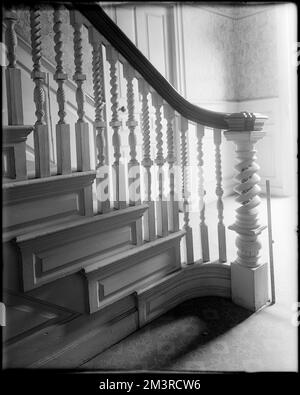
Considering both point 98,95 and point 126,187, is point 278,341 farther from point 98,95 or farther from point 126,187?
point 98,95

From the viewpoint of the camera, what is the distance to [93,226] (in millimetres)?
1485

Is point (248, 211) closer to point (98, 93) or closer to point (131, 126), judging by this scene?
point (131, 126)

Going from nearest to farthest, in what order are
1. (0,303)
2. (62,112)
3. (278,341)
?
(0,303) → (62,112) → (278,341)

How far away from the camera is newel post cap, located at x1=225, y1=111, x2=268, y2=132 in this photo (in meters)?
1.79

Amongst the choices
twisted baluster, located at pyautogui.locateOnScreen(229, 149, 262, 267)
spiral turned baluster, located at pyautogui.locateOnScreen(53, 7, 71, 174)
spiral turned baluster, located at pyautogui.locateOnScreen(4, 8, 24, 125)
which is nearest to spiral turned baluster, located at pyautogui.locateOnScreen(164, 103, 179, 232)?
twisted baluster, located at pyautogui.locateOnScreen(229, 149, 262, 267)

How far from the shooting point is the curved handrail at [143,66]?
1463 mm

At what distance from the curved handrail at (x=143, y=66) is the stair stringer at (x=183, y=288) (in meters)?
0.80

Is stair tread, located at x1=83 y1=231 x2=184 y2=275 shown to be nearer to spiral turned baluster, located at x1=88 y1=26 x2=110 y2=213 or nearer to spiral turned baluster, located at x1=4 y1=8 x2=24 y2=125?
spiral turned baluster, located at x1=88 y1=26 x2=110 y2=213

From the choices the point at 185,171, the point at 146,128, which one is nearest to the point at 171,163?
the point at 185,171

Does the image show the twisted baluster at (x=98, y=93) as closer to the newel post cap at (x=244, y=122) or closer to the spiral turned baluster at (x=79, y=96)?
the spiral turned baluster at (x=79, y=96)

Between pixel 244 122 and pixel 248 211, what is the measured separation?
47cm
